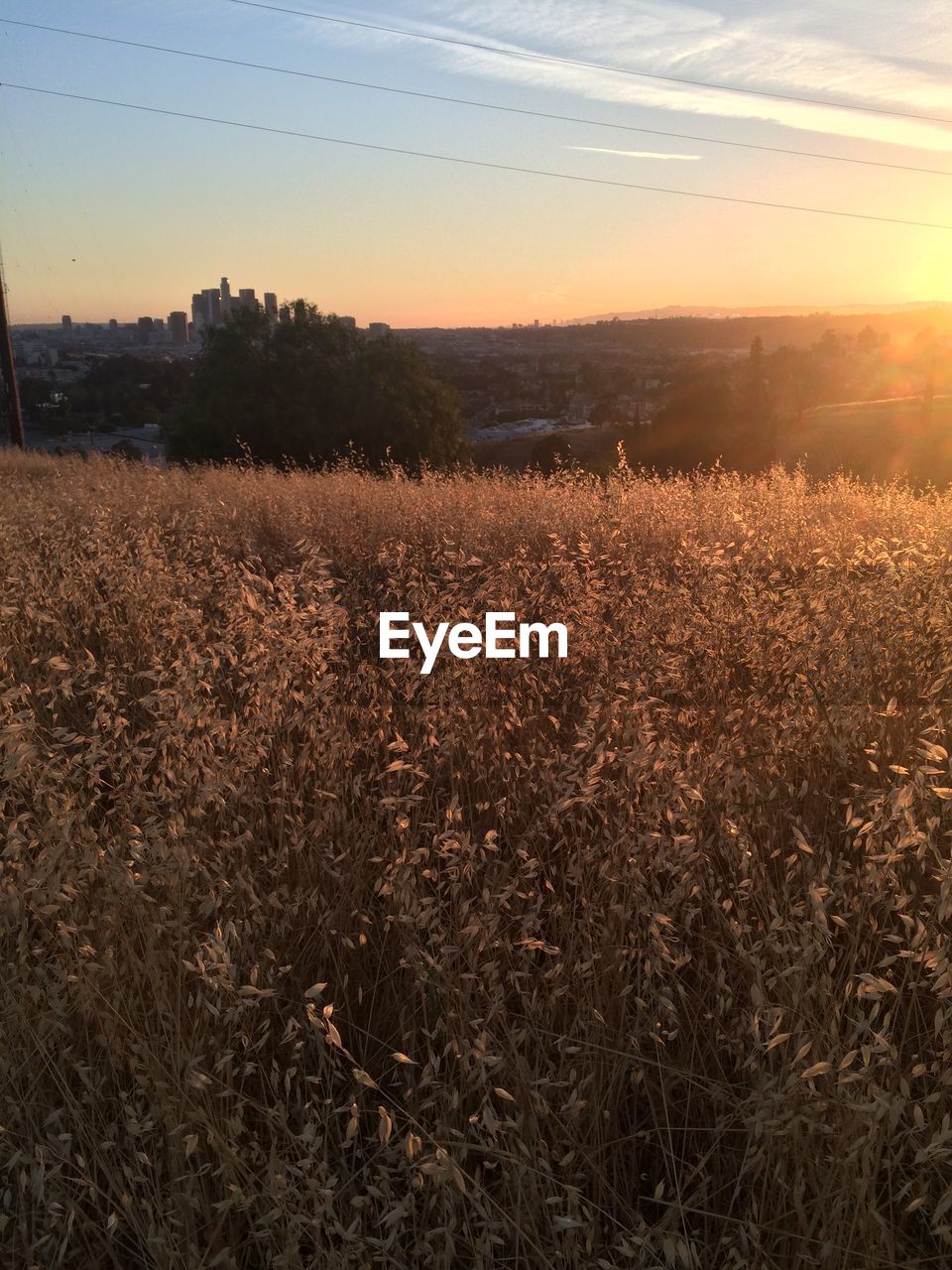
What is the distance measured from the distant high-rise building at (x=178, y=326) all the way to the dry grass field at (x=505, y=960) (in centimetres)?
7166

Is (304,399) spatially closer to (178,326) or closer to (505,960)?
(505,960)

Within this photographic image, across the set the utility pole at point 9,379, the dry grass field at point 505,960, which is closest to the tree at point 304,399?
the utility pole at point 9,379

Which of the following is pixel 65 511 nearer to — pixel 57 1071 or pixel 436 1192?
pixel 57 1071

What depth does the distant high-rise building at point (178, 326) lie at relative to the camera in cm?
6975

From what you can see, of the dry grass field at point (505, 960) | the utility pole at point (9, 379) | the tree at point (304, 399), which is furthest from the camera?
the tree at point (304, 399)

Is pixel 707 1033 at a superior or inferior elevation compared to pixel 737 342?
inferior

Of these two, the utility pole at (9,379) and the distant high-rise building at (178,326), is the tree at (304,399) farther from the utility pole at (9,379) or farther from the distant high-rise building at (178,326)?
the distant high-rise building at (178,326)

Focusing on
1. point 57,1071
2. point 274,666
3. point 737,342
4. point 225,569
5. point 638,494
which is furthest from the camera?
point 737,342

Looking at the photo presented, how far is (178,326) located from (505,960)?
78.6m

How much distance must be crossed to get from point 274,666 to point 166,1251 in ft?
5.66

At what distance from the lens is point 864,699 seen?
2.69 meters

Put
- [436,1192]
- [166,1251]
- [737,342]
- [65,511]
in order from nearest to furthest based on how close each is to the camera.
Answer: [166,1251]
[436,1192]
[65,511]
[737,342]

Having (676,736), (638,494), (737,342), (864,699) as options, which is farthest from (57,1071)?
(737,342)

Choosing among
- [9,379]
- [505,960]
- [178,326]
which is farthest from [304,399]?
[178,326]
